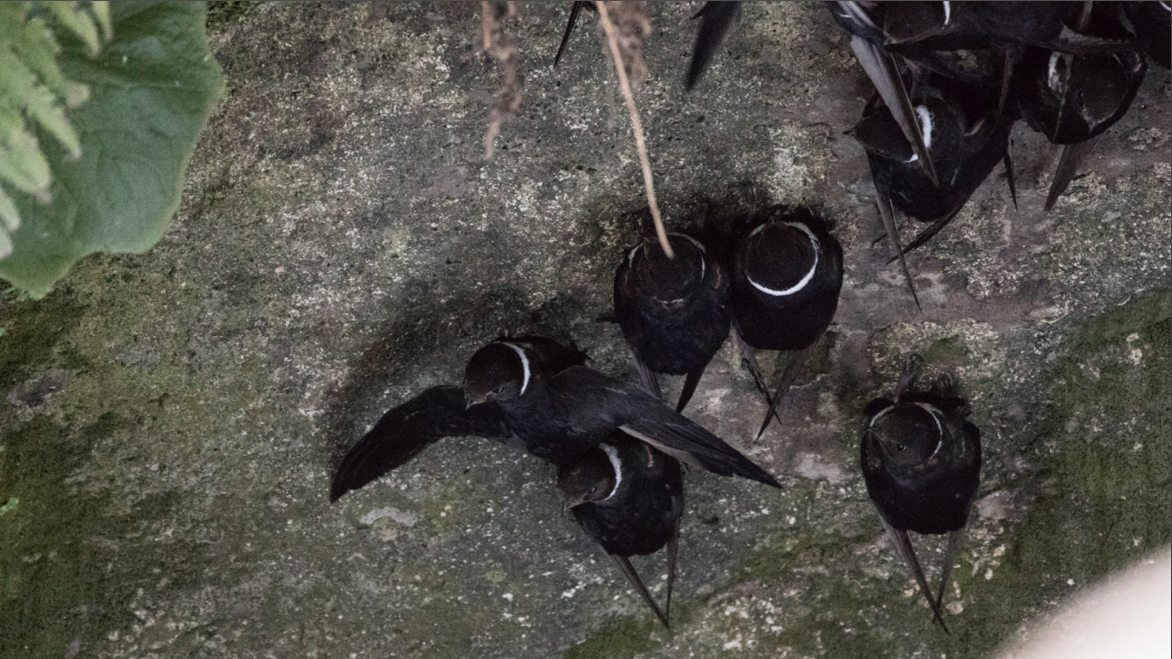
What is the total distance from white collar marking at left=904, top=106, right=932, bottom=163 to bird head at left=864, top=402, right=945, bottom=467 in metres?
0.53

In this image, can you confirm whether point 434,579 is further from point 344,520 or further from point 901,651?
point 901,651

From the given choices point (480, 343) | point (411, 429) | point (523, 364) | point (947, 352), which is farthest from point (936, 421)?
point (411, 429)

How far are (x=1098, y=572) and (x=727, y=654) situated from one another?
87 cm

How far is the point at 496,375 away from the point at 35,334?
36.3 inches

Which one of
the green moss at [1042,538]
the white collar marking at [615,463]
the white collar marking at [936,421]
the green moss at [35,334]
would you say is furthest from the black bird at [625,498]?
the green moss at [35,334]

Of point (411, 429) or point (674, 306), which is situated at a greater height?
point (674, 306)

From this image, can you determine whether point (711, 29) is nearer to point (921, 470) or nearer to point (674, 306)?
point (674, 306)

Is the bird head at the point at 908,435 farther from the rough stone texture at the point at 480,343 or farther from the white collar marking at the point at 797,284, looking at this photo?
the white collar marking at the point at 797,284

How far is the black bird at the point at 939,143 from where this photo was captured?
176cm

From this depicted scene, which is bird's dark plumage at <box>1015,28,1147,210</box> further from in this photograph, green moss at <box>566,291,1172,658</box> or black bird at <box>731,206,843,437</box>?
green moss at <box>566,291,1172,658</box>

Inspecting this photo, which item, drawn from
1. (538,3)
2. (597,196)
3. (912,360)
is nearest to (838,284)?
(912,360)

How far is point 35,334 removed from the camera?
1.97 m

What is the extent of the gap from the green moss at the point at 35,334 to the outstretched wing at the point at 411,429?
0.60 m

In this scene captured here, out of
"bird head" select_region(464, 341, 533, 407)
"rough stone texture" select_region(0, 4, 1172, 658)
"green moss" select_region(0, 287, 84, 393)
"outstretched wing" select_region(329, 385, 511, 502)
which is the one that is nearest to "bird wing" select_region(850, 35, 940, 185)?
"rough stone texture" select_region(0, 4, 1172, 658)
